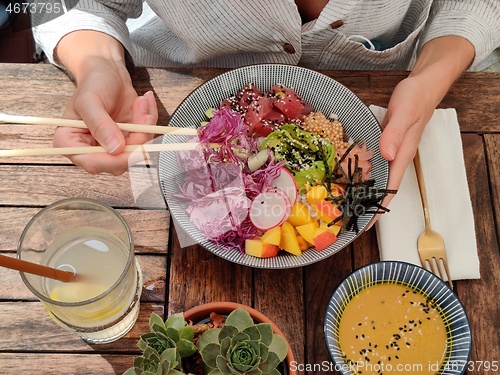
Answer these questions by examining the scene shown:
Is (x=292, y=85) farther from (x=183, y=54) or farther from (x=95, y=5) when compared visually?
(x=95, y=5)

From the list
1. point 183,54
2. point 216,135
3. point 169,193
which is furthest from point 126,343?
point 183,54

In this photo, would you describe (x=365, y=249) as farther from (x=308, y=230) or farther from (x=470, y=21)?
(x=470, y=21)

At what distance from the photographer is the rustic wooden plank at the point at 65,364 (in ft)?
3.64

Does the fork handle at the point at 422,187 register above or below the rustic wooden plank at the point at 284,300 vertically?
above

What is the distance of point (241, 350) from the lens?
2.45 ft

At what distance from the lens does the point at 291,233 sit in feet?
3.84

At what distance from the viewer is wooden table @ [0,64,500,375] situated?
113 centimetres

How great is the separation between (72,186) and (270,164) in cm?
48

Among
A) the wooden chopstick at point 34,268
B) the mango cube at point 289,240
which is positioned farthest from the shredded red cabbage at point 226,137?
the wooden chopstick at point 34,268

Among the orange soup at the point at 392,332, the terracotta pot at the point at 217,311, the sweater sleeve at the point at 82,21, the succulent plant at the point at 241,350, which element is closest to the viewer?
the succulent plant at the point at 241,350

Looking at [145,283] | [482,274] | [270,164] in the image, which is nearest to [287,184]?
[270,164]

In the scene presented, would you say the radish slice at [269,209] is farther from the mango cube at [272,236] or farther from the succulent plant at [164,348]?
the succulent plant at [164,348]

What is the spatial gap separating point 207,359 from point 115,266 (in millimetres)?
381

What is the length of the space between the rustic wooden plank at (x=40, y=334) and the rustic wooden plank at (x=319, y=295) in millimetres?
329
